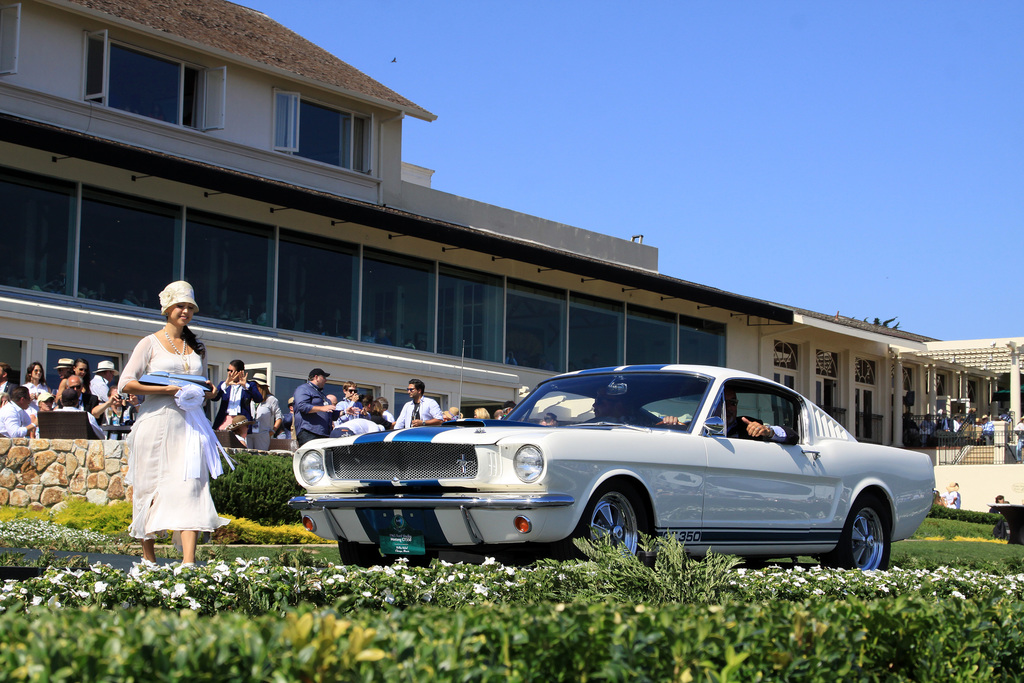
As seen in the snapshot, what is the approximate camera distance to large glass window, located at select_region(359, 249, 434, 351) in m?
21.7

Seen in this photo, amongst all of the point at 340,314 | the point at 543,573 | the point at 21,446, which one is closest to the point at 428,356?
the point at 340,314

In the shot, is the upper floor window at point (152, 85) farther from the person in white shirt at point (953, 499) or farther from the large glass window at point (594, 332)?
the person in white shirt at point (953, 499)

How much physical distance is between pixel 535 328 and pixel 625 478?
1735 centimetres

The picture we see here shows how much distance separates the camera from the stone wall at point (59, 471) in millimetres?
12719

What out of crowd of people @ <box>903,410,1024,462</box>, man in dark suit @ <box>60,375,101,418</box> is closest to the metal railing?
crowd of people @ <box>903,410,1024,462</box>

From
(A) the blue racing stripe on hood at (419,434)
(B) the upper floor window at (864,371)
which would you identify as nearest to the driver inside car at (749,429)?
(A) the blue racing stripe on hood at (419,434)

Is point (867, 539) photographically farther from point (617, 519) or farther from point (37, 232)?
point (37, 232)

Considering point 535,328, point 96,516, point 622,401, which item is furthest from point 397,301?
point 622,401

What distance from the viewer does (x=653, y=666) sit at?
3379mm

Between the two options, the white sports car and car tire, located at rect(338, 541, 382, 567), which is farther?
car tire, located at rect(338, 541, 382, 567)

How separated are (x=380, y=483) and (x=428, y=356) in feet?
49.3

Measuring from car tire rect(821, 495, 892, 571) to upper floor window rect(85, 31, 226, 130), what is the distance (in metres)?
14.1

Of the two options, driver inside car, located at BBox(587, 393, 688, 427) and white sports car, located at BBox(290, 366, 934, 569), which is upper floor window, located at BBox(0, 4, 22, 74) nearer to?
white sports car, located at BBox(290, 366, 934, 569)

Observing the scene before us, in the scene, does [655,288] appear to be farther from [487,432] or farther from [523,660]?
[523,660]
